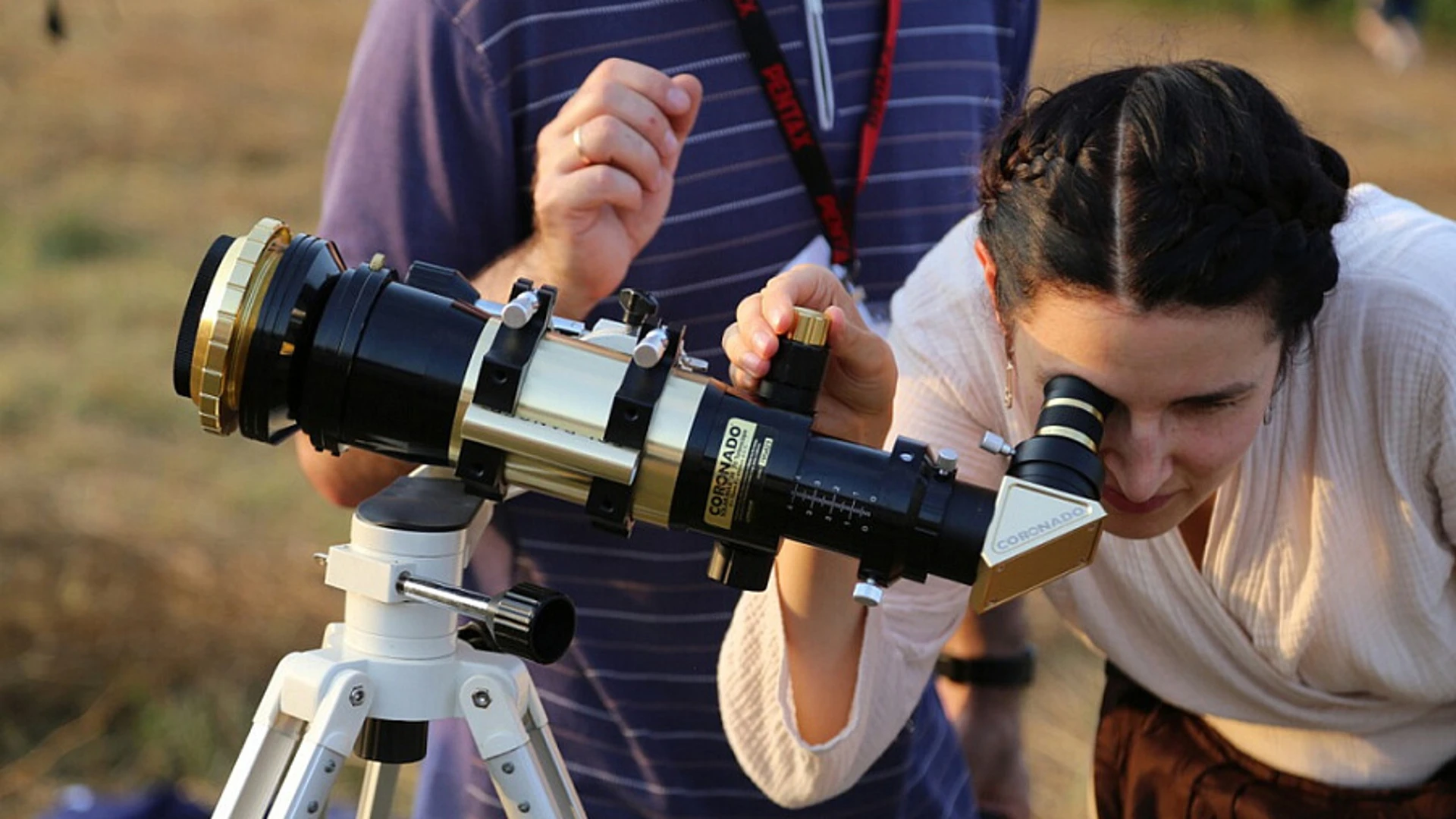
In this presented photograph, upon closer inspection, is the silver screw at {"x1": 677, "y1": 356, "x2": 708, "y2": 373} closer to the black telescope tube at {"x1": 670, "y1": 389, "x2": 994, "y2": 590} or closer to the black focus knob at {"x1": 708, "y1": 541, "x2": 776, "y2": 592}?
the black telescope tube at {"x1": 670, "y1": 389, "x2": 994, "y2": 590}

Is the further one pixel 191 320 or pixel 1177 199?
pixel 1177 199

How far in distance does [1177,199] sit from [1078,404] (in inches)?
9.6

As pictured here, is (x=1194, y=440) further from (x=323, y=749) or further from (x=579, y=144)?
(x=323, y=749)

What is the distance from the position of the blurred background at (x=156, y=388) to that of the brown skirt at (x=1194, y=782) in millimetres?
710

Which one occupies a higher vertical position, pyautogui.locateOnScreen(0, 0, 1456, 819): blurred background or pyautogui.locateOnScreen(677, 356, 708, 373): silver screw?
pyautogui.locateOnScreen(677, 356, 708, 373): silver screw

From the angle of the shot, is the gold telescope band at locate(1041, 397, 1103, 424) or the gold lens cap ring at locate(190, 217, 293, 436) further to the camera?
the gold telescope band at locate(1041, 397, 1103, 424)

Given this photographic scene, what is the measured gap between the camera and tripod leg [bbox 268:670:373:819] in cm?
128

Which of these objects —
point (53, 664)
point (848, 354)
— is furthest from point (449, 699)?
point (53, 664)

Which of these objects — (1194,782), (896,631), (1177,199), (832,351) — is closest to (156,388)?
(896,631)

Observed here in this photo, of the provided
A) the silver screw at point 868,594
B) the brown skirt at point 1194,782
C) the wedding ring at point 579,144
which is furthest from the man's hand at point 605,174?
the brown skirt at point 1194,782

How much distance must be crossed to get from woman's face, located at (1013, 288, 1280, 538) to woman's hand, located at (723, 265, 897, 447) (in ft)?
0.57

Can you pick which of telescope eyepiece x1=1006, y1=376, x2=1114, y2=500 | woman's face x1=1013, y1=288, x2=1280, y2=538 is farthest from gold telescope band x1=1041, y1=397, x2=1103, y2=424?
woman's face x1=1013, y1=288, x2=1280, y2=538

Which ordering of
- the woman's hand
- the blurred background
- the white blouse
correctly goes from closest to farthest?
the woman's hand
the white blouse
the blurred background

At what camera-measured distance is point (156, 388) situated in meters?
5.29
